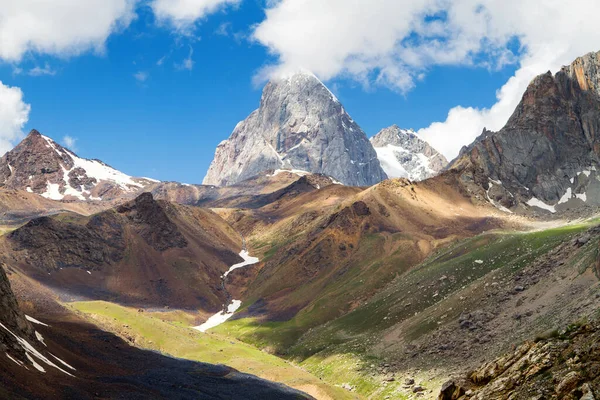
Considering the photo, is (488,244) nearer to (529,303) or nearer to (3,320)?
(529,303)

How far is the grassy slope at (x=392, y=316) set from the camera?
101188 millimetres

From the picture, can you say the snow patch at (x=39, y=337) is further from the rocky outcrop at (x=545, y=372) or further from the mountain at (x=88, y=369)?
the rocky outcrop at (x=545, y=372)

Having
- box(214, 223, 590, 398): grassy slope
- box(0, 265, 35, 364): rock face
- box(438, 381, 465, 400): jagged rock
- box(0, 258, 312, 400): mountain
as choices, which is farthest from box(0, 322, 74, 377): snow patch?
box(214, 223, 590, 398): grassy slope

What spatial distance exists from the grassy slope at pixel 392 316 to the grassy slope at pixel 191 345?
7.65 m

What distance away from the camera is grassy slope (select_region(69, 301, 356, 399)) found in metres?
96.3

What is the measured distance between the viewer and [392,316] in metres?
124

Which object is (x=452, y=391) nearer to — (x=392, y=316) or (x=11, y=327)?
(x=11, y=327)

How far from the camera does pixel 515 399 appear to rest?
25.9 metres

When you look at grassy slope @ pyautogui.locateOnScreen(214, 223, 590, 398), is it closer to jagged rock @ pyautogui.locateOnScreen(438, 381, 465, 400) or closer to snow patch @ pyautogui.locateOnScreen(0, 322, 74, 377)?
snow patch @ pyautogui.locateOnScreen(0, 322, 74, 377)

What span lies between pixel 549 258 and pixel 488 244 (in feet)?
181

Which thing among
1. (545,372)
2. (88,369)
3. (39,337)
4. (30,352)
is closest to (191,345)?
(88,369)

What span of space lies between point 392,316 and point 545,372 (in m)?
99.0

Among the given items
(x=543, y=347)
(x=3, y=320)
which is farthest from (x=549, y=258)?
(x=3, y=320)

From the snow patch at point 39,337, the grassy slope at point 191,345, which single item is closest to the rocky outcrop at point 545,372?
the snow patch at point 39,337
